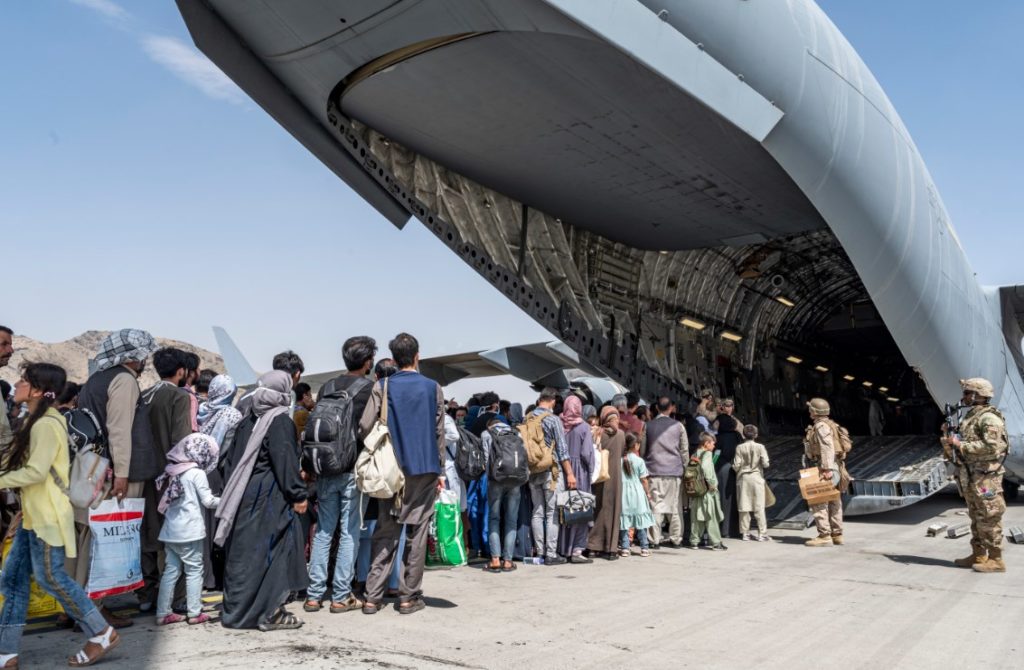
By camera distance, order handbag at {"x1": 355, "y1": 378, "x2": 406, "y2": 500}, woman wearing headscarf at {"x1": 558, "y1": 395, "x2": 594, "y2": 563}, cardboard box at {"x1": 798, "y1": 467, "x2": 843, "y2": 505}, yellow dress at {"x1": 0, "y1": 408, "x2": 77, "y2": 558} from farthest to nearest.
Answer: cardboard box at {"x1": 798, "y1": 467, "x2": 843, "y2": 505}, woman wearing headscarf at {"x1": 558, "y1": 395, "x2": 594, "y2": 563}, handbag at {"x1": 355, "y1": 378, "x2": 406, "y2": 500}, yellow dress at {"x1": 0, "y1": 408, "x2": 77, "y2": 558}

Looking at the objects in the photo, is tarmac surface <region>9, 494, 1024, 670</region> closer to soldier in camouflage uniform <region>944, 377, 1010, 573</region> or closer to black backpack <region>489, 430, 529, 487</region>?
soldier in camouflage uniform <region>944, 377, 1010, 573</region>

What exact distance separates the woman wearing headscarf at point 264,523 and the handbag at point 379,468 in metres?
0.38

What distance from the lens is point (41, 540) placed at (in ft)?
11.6

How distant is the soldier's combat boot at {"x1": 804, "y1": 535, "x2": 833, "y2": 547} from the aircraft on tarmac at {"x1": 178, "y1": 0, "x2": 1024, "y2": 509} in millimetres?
2342

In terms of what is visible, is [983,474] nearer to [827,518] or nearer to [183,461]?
[827,518]

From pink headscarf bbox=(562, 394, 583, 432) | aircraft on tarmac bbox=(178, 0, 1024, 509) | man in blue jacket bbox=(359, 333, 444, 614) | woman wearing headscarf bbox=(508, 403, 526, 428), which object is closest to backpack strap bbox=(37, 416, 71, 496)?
man in blue jacket bbox=(359, 333, 444, 614)

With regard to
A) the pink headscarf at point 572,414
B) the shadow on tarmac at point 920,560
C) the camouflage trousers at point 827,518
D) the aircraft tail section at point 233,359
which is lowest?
the shadow on tarmac at point 920,560

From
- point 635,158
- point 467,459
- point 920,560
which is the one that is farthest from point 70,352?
point 920,560

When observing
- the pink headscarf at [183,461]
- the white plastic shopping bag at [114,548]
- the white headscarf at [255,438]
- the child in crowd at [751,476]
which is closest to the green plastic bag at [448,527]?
the white headscarf at [255,438]

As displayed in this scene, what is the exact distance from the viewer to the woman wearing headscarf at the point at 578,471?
7.24 m

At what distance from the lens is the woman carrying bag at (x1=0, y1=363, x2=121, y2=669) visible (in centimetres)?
350

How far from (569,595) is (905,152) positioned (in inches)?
310

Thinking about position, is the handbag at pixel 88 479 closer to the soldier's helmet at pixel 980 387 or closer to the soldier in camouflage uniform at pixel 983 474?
the soldier in camouflage uniform at pixel 983 474

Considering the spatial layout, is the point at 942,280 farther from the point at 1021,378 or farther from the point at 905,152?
the point at 1021,378
